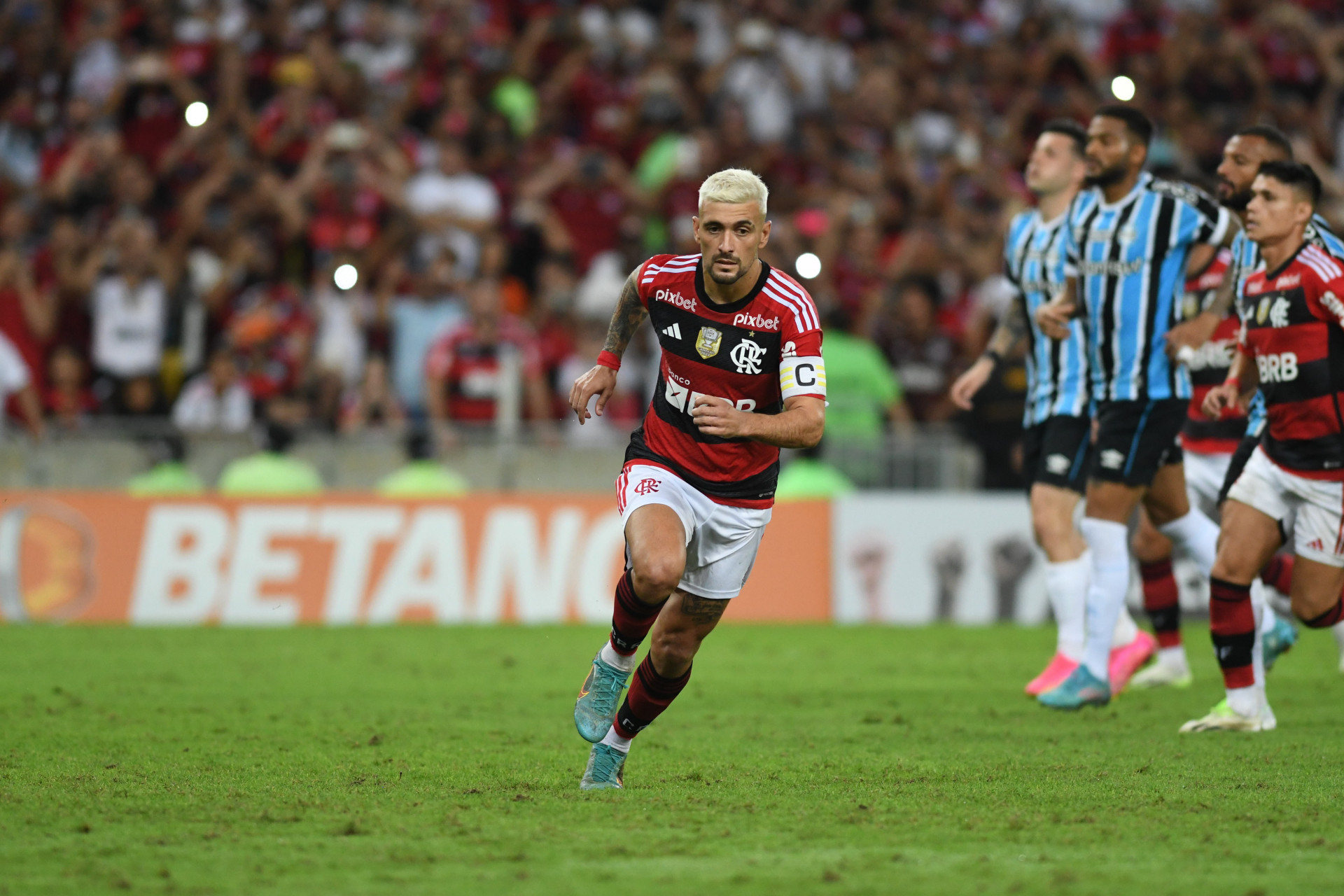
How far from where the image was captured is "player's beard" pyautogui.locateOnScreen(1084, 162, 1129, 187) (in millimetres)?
8648

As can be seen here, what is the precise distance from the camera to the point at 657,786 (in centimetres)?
598

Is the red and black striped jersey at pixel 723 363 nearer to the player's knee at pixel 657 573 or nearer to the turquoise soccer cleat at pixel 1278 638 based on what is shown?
the player's knee at pixel 657 573

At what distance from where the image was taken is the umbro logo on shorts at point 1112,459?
8.47 metres

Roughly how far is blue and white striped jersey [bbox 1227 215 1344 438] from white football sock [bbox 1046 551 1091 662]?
1258 mm

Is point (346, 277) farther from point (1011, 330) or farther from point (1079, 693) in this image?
point (1079, 693)

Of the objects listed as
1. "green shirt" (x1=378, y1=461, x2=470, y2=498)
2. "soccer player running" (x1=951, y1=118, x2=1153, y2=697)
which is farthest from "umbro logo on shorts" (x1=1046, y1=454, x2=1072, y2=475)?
"green shirt" (x1=378, y1=461, x2=470, y2=498)

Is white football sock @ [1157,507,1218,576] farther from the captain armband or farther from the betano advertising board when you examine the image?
the betano advertising board

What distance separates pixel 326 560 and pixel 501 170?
16.8ft

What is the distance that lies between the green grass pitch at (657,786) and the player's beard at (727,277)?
187 centimetres

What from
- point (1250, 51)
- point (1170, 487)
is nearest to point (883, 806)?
point (1170, 487)

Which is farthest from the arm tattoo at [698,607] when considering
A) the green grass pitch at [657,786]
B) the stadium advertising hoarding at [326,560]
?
the stadium advertising hoarding at [326,560]

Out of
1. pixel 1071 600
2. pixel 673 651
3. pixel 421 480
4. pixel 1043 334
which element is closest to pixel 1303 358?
pixel 1043 334

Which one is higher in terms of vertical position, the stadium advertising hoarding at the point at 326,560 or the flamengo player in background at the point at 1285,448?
the flamengo player in background at the point at 1285,448

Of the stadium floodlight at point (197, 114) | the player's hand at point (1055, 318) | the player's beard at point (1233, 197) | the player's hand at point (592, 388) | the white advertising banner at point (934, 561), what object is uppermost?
the stadium floodlight at point (197, 114)
